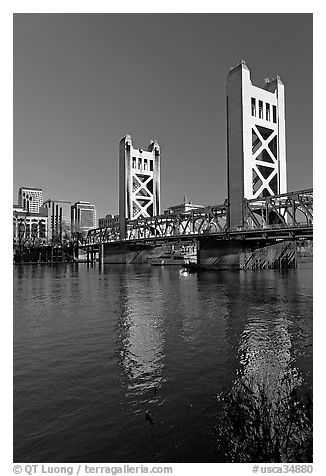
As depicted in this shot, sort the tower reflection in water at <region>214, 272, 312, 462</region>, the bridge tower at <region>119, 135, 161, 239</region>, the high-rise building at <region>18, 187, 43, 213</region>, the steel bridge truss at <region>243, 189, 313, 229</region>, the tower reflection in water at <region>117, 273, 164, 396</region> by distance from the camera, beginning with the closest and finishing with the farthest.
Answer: the tower reflection in water at <region>214, 272, 312, 462</region>, the tower reflection in water at <region>117, 273, 164, 396</region>, the steel bridge truss at <region>243, 189, 313, 229</region>, the bridge tower at <region>119, 135, 161, 239</region>, the high-rise building at <region>18, 187, 43, 213</region>

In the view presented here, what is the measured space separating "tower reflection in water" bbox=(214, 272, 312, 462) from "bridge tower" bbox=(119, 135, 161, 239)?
77725 millimetres

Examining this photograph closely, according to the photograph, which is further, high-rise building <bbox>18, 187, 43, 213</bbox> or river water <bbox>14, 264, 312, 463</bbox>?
high-rise building <bbox>18, 187, 43, 213</bbox>

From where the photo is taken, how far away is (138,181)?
9394cm

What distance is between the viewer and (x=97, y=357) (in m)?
8.92

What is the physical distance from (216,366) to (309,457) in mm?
3714

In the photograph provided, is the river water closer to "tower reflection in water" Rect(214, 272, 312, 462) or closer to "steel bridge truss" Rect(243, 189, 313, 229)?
"tower reflection in water" Rect(214, 272, 312, 462)

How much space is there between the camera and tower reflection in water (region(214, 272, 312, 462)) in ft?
14.5

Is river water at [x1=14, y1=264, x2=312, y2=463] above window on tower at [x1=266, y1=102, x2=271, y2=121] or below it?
below

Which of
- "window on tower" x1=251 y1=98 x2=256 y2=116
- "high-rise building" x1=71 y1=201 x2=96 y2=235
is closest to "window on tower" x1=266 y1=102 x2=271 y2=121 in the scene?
"window on tower" x1=251 y1=98 x2=256 y2=116

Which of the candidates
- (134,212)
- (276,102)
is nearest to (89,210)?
(134,212)

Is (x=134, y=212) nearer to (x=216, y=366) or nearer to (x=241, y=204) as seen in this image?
(x=241, y=204)

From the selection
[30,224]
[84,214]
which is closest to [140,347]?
[30,224]

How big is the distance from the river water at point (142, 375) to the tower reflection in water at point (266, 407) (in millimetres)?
57

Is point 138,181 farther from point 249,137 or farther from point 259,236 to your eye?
point 259,236
